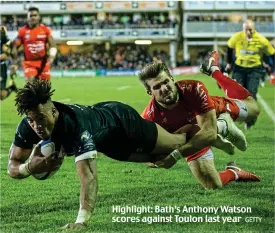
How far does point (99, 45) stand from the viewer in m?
60.1

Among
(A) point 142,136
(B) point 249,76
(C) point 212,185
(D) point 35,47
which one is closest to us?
(A) point 142,136

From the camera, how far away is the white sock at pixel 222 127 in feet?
22.5

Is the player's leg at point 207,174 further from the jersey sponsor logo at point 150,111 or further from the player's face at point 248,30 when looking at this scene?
the player's face at point 248,30

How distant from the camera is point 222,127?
6.90 meters

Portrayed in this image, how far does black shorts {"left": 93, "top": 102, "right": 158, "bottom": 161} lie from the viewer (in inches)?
225

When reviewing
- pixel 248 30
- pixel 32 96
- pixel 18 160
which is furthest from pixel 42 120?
pixel 248 30

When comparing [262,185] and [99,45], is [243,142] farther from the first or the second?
[99,45]

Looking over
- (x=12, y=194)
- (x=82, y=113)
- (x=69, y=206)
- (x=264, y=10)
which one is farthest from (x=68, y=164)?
(x=264, y=10)

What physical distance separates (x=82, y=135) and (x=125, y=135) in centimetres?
67

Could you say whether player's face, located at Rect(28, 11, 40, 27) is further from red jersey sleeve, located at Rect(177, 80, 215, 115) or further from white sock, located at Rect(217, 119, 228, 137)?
red jersey sleeve, located at Rect(177, 80, 215, 115)

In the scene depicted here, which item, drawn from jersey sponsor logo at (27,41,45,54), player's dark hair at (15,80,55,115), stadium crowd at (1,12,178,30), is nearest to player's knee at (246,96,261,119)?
player's dark hair at (15,80,55,115)

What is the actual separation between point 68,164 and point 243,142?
8.36ft

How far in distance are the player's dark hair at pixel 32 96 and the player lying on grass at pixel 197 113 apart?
49.3 inches

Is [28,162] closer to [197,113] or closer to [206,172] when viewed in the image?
[197,113]
